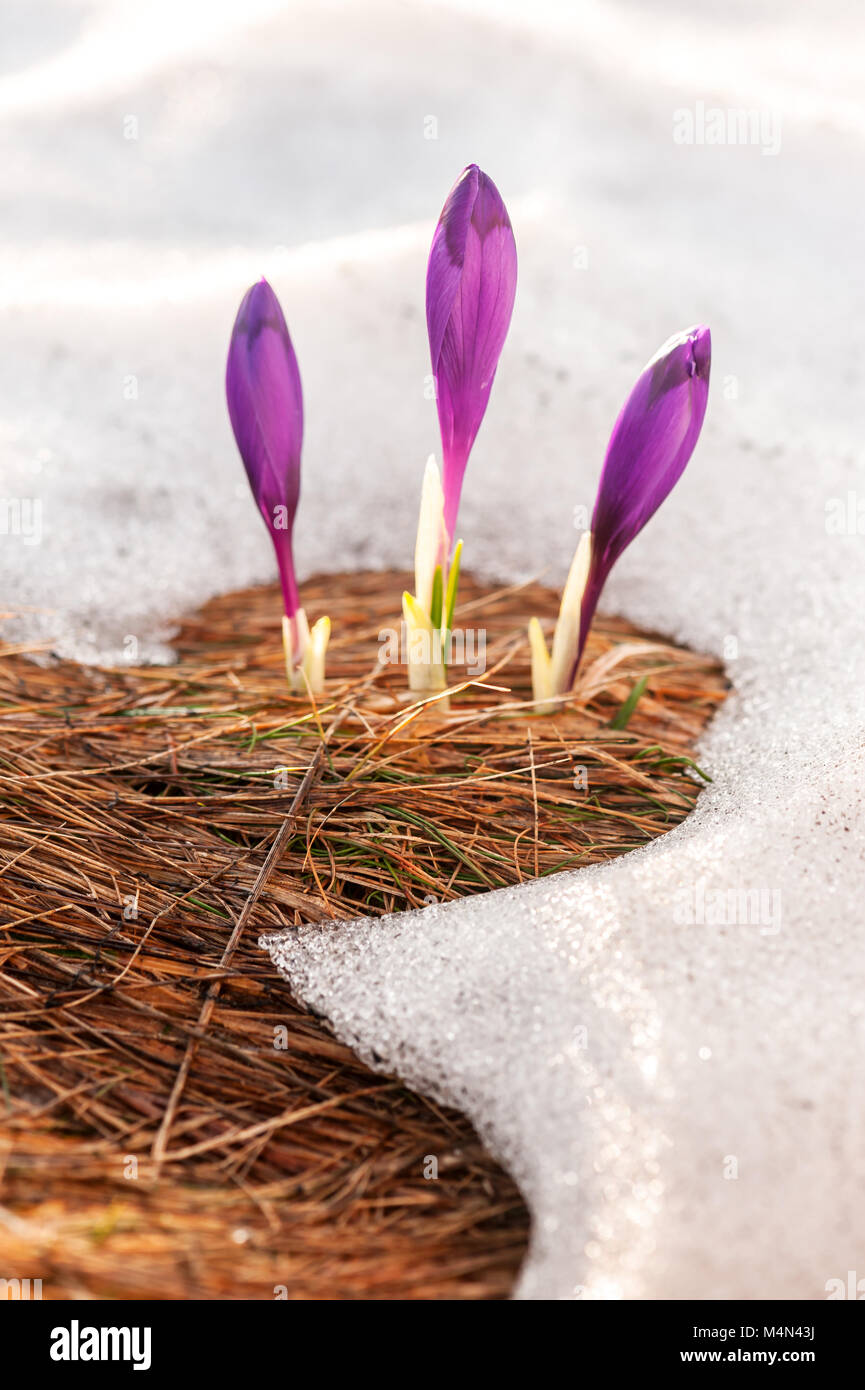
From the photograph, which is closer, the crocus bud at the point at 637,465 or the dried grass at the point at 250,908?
the dried grass at the point at 250,908

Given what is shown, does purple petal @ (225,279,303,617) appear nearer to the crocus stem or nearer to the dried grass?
the crocus stem

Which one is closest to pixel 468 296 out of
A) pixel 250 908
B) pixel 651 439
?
pixel 651 439

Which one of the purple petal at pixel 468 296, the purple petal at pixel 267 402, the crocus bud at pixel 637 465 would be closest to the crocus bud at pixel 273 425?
the purple petal at pixel 267 402

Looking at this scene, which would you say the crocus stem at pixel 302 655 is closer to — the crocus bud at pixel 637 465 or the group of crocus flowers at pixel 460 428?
the group of crocus flowers at pixel 460 428

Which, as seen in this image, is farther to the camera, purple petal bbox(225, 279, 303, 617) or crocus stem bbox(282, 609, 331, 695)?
crocus stem bbox(282, 609, 331, 695)

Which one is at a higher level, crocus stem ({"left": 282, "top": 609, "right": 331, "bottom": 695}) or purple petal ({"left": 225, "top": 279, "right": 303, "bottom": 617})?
purple petal ({"left": 225, "top": 279, "right": 303, "bottom": 617})

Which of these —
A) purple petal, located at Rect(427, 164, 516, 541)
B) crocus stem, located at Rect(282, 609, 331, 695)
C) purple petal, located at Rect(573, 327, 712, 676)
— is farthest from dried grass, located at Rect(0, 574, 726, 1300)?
purple petal, located at Rect(427, 164, 516, 541)
